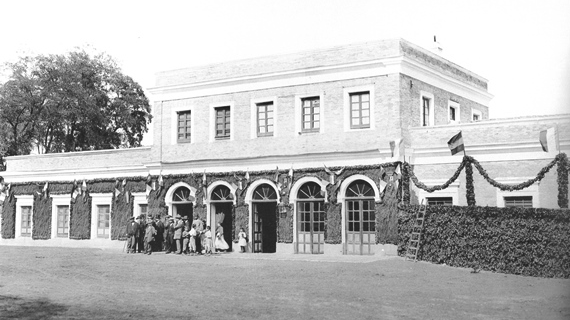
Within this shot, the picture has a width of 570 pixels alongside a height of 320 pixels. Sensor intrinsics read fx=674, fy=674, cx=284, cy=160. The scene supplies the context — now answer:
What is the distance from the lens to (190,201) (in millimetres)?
26859

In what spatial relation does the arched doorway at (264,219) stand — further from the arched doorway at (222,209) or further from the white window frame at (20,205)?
the white window frame at (20,205)

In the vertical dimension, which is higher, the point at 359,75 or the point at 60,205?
the point at 359,75

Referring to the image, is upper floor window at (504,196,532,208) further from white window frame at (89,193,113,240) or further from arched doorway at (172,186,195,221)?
white window frame at (89,193,113,240)

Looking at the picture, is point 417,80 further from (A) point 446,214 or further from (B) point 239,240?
(B) point 239,240

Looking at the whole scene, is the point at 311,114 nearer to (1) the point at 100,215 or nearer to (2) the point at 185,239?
(2) the point at 185,239

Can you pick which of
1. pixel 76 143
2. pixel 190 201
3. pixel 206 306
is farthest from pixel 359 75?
pixel 76 143

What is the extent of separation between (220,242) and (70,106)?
55.7 feet

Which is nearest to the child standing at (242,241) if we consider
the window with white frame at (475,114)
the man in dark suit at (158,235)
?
the man in dark suit at (158,235)

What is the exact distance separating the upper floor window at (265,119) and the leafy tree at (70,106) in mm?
10919

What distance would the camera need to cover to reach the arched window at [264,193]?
25266 mm

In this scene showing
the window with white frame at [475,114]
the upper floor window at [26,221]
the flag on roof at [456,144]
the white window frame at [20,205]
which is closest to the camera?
the flag on roof at [456,144]

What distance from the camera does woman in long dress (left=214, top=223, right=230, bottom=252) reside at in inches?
985

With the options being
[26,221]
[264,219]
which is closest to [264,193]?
[264,219]

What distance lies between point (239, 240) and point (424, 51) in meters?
9.78
